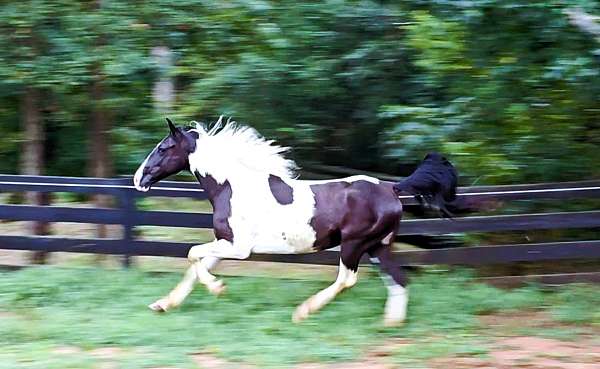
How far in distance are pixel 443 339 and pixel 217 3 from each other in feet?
15.8

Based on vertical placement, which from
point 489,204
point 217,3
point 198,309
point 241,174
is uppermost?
point 217,3

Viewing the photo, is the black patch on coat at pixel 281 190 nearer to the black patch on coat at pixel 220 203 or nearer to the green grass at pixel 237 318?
the black patch on coat at pixel 220 203

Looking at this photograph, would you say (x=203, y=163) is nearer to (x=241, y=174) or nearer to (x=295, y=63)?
(x=241, y=174)

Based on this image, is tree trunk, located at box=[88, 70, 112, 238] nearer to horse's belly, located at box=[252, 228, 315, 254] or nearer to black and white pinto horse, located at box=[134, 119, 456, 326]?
black and white pinto horse, located at box=[134, 119, 456, 326]

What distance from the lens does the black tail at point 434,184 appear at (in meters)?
6.88

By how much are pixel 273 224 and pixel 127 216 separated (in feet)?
6.97

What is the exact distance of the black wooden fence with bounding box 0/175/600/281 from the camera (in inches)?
302

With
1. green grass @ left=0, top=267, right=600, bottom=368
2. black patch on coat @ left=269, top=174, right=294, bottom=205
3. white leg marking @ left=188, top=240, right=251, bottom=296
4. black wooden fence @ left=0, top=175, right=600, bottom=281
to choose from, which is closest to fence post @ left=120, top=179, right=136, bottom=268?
black wooden fence @ left=0, top=175, right=600, bottom=281

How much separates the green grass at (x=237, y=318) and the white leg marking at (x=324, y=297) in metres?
0.09

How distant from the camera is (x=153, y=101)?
10.1m

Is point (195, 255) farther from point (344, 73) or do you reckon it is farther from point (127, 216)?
point (344, 73)

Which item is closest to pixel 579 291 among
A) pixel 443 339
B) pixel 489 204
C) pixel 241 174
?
pixel 489 204

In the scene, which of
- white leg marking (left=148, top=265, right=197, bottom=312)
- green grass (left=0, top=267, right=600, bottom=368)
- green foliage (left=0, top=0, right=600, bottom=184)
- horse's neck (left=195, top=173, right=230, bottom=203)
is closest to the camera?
green grass (left=0, top=267, right=600, bottom=368)

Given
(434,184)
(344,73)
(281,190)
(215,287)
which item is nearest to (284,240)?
(281,190)
